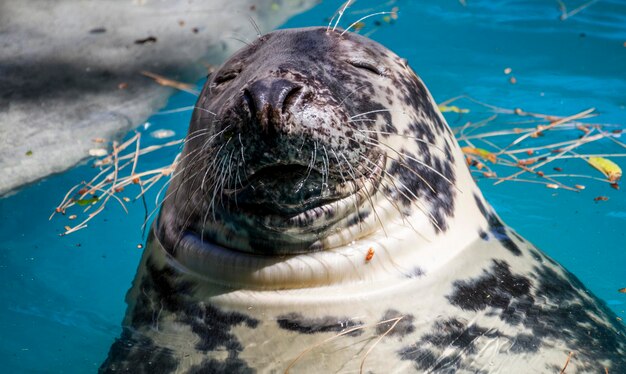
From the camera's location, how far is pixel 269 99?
2.36 m

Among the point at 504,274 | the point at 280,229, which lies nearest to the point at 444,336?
the point at 504,274

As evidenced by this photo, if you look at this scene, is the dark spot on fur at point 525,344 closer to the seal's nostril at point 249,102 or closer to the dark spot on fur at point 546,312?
the dark spot on fur at point 546,312

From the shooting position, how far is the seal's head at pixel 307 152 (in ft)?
8.01

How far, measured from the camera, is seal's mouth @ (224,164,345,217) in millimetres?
A: 2501

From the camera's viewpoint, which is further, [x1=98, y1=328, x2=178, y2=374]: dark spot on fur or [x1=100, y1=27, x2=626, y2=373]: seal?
[x1=98, y1=328, x2=178, y2=374]: dark spot on fur

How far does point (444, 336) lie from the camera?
106 inches

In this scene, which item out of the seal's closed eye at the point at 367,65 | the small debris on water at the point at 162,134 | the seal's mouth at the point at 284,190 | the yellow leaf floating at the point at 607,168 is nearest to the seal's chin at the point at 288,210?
the seal's mouth at the point at 284,190

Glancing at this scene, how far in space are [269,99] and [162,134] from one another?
12.6ft

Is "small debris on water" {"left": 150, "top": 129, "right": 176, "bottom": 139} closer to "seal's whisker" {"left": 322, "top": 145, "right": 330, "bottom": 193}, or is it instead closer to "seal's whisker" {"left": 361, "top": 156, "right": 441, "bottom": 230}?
"seal's whisker" {"left": 361, "top": 156, "right": 441, "bottom": 230}

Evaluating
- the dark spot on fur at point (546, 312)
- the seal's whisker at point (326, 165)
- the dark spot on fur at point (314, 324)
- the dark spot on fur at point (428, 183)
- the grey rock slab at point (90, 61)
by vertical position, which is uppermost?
the seal's whisker at point (326, 165)

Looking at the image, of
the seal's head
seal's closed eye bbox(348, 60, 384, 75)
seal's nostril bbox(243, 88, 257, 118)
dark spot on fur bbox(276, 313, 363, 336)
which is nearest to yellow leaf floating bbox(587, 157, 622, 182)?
the seal's head

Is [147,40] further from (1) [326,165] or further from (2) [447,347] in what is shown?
(2) [447,347]

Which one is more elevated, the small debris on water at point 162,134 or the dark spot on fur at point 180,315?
the dark spot on fur at point 180,315

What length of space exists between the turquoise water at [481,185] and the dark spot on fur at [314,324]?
1.11 m
